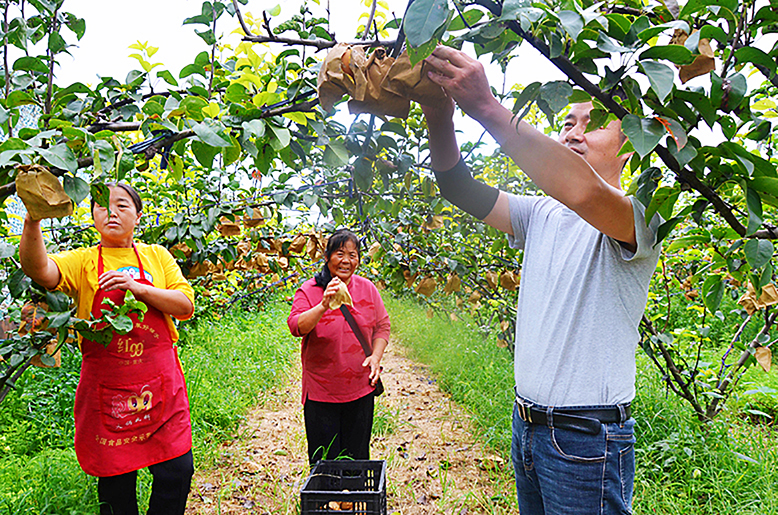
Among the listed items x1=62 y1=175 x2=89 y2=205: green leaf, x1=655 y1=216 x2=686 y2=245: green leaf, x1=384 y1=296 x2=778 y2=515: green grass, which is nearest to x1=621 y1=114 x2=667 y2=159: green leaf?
x1=655 y1=216 x2=686 y2=245: green leaf

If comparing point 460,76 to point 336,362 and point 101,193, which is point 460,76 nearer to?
point 101,193

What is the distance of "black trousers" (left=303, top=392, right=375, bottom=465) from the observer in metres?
2.29

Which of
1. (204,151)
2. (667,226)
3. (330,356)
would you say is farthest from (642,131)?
(330,356)

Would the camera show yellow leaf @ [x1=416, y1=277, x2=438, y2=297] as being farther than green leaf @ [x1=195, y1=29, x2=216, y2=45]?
Yes

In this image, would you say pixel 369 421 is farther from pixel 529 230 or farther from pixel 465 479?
pixel 529 230

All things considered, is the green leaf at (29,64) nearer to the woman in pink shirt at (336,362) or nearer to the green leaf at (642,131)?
the green leaf at (642,131)

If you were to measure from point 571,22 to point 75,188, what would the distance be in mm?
767

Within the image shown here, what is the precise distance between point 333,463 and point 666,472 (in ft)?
6.21

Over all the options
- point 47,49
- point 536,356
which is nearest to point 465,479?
point 536,356

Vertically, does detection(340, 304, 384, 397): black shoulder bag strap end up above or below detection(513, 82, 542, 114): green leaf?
below

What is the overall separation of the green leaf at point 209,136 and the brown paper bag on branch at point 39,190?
0.74 feet

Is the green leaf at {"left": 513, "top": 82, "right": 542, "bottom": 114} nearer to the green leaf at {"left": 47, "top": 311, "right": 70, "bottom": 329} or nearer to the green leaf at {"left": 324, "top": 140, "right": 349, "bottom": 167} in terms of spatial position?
the green leaf at {"left": 324, "top": 140, "right": 349, "bottom": 167}

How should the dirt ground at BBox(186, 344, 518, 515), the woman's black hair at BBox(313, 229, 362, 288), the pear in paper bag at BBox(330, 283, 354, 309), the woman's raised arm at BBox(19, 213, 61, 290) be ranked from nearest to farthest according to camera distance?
1. the woman's raised arm at BBox(19, 213, 61, 290)
2. the pear in paper bag at BBox(330, 283, 354, 309)
3. the woman's black hair at BBox(313, 229, 362, 288)
4. the dirt ground at BBox(186, 344, 518, 515)

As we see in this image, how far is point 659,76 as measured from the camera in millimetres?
579
